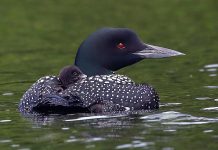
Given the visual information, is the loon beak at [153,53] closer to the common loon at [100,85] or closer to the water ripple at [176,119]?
the common loon at [100,85]

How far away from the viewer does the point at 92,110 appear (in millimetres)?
10586

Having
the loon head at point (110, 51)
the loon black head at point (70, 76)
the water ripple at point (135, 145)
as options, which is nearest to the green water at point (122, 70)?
the water ripple at point (135, 145)

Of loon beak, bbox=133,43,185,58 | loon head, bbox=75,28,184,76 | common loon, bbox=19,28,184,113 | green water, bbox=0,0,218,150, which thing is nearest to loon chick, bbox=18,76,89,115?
common loon, bbox=19,28,184,113

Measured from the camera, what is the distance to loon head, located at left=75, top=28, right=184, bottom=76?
11594mm

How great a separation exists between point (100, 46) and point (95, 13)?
1017cm

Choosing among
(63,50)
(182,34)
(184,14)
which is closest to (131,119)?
(63,50)

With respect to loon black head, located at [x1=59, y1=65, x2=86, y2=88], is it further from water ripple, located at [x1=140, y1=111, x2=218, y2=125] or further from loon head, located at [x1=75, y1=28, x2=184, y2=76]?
water ripple, located at [x1=140, y1=111, x2=218, y2=125]

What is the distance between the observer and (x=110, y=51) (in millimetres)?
11773

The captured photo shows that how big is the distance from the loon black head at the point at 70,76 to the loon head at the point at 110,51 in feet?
1.91

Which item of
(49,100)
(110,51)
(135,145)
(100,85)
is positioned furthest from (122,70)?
(135,145)

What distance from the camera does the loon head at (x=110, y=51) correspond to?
38.0ft

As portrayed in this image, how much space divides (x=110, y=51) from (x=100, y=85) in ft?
3.58

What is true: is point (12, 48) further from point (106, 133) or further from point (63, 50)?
point (106, 133)

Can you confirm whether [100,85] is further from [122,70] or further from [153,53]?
[122,70]
